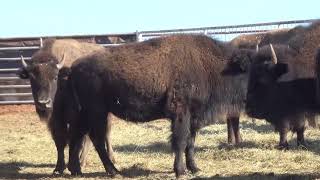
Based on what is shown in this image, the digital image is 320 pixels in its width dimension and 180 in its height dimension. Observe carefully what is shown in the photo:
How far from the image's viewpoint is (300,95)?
8625mm

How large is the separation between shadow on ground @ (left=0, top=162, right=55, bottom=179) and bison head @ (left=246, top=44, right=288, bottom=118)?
10.7ft

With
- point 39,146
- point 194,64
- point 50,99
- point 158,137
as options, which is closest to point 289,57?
point 194,64

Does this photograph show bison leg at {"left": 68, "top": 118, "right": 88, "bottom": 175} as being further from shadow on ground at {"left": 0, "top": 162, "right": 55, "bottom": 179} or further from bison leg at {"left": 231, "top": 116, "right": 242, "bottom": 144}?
bison leg at {"left": 231, "top": 116, "right": 242, "bottom": 144}

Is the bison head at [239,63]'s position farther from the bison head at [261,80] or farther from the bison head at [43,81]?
the bison head at [43,81]

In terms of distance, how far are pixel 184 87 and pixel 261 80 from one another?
1.11 metres

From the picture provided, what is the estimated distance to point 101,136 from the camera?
913 centimetres

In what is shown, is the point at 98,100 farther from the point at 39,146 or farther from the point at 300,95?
the point at 39,146

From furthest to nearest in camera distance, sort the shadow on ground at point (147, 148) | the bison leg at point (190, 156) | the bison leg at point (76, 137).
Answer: the shadow on ground at point (147, 148)
the bison leg at point (76, 137)
the bison leg at point (190, 156)

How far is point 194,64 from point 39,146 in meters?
5.27

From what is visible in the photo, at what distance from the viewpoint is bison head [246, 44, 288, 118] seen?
342 inches

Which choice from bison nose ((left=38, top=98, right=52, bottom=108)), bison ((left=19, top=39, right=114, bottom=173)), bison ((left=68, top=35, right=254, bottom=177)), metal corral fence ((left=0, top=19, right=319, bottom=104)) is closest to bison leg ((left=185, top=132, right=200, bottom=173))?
bison ((left=68, top=35, right=254, bottom=177))

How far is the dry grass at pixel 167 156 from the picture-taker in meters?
8.99

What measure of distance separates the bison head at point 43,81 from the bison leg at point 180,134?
2.11 metres

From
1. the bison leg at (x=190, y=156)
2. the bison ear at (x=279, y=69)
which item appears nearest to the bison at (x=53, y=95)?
the bison leg at (x=190, y=156)
